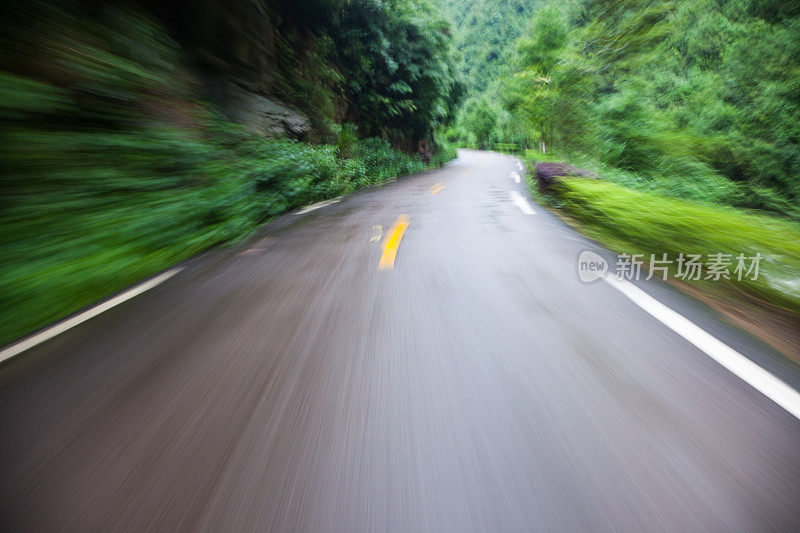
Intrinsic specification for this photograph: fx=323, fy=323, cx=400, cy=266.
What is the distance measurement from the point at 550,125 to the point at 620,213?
2143cm

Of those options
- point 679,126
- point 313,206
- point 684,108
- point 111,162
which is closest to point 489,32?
point 684,108

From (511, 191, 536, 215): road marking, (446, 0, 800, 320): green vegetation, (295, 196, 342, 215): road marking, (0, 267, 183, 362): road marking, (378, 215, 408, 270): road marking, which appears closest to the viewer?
(0, 267, 183, 362): road marking

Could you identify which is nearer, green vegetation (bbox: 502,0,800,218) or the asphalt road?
the asphalt road

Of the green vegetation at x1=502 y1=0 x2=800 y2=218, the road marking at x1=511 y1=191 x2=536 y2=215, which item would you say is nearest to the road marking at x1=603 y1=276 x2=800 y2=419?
the road marking at x1=511 y1=191 x2=536 y2=215

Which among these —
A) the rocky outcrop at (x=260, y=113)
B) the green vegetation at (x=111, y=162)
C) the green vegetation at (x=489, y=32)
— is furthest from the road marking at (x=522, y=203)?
the green vegetation at (x=489, y=32)

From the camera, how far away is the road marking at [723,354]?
5.35ft

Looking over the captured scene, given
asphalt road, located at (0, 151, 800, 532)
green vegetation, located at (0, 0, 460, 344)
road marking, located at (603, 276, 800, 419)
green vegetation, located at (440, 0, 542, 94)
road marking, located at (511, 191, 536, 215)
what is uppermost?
green vegetation, located at (440, 0, 542, 94)

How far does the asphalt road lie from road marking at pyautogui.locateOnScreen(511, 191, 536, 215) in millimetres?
3779

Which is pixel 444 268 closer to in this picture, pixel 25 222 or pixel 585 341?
pixel 585 341

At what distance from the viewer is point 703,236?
3.17 metres

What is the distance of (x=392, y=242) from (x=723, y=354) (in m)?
3.34

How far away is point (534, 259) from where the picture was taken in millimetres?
3664

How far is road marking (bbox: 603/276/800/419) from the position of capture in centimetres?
163

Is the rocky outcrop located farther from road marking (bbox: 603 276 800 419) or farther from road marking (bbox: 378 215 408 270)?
road marking (bbox: 603 276 800 419)
